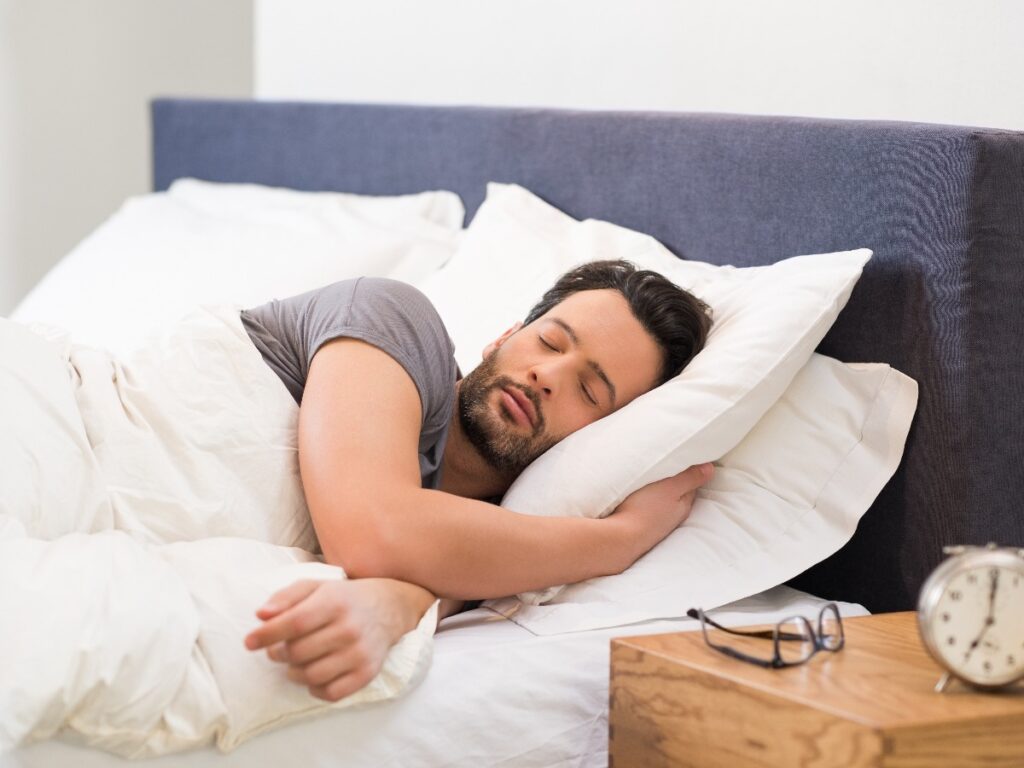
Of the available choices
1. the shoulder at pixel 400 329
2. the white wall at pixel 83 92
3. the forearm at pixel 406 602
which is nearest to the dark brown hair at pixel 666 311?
the shoulder at pixel 400 329

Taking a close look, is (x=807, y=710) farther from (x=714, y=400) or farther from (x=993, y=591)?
(x=714, y=400)

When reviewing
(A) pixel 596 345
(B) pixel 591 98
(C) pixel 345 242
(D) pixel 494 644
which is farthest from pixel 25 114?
(D) pixel 494 644

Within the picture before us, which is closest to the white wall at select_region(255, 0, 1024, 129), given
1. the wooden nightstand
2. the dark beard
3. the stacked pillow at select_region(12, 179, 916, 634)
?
the stacked pillow at select_region(12, 179, 916, 634)

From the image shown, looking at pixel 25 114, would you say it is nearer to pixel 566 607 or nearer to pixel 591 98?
pixel 591 98

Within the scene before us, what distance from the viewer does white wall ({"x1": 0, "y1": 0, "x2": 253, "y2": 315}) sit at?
3941 mm

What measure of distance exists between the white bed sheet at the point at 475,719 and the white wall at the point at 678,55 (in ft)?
2.74

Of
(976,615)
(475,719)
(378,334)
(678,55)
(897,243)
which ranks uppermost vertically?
(678,55)

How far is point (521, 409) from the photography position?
1.58 m

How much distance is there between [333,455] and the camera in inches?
53.1

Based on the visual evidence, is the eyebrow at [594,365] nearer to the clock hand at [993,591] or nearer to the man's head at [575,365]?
the man's head at [575,365]

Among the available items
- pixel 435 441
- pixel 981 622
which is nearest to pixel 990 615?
pixel 981 622

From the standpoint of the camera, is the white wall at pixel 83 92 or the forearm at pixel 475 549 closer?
the forearm at pixel 475 549

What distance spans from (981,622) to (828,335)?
65 centimetres

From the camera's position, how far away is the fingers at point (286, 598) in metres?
1.16
